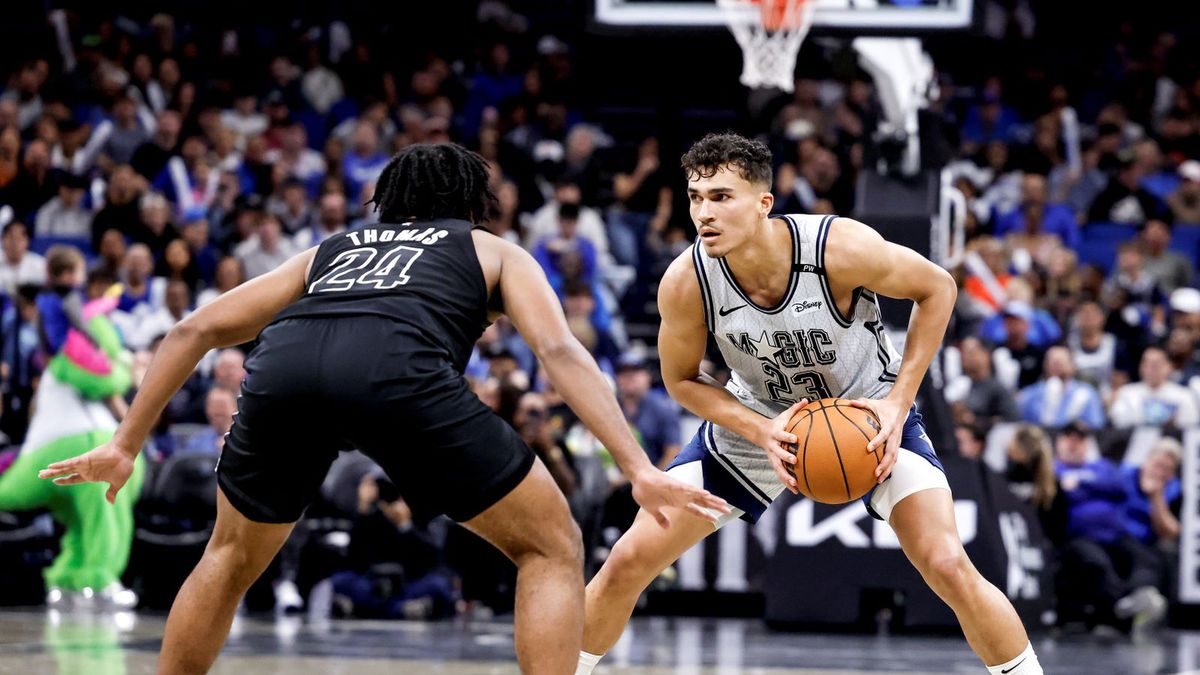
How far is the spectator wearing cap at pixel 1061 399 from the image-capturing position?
1179cm

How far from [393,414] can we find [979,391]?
26.8ft

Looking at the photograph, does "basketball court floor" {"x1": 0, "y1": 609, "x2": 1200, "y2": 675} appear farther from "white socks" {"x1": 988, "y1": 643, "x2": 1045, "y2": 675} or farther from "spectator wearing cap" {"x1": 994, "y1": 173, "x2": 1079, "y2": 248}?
"spectator wearing cap" {"x1": 994, "y1": 173, "x2": 1079, "y2": 248}

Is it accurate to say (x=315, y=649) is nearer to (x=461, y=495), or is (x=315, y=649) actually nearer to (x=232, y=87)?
(x=461, y=495)

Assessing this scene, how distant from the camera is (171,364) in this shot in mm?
4715

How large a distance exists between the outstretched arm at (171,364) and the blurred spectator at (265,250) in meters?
8.66

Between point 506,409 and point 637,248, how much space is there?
4.09 m

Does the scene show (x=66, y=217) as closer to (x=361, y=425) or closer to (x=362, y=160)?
(x=362, y=160)

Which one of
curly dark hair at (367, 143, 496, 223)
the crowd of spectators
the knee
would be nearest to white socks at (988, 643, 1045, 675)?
the knee

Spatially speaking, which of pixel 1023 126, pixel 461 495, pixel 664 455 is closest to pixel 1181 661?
pixel 664 455

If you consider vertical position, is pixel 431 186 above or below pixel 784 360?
above

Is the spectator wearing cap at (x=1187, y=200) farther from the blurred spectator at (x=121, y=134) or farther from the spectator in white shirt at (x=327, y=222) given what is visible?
the blurred spectator at (x=121, y=134)

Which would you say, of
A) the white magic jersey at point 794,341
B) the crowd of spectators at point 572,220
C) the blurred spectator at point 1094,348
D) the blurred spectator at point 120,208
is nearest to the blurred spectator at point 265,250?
the crowd of spectators at point 572,220

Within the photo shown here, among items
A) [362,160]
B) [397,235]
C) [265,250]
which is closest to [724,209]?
[397,235]

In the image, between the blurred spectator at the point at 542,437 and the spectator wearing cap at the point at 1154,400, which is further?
the spectator wearing cap at the point at 1154,400
